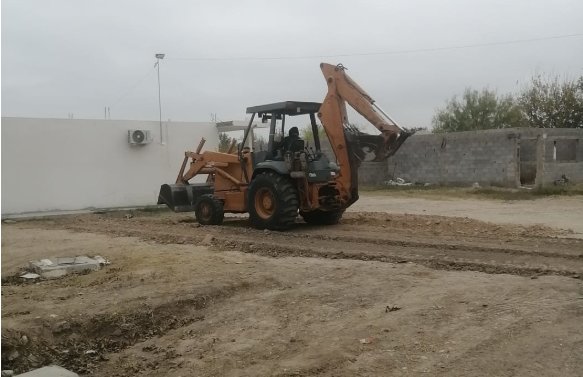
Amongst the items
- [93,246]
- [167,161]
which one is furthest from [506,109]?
[93,246]

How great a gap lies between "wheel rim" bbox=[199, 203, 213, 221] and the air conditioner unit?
7139mm

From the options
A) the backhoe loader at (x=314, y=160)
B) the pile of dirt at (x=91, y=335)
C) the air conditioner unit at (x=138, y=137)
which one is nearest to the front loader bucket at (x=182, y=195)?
the backhoe loader at (x=314, y=160)

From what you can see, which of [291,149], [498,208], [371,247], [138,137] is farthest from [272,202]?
[138,137]

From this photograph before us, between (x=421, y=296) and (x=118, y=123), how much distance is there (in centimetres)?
1593

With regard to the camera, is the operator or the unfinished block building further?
the unfinished block building

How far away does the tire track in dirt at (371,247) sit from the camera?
7855 mm

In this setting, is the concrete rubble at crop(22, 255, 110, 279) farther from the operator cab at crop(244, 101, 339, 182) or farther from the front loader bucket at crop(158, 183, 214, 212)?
the front loader bucket at crop(158, 183, 214, 212)

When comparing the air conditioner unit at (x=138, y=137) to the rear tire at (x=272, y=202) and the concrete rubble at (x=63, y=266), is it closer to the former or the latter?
the rear tire at (x=272, y=202)

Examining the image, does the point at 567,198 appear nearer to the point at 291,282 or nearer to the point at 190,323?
the point at 291,282

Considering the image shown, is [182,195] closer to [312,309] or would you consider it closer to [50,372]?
[312,309]

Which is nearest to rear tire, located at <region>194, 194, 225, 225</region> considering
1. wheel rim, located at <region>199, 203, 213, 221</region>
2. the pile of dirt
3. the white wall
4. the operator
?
wheel rim, located at <region>199, 203, 213, 221</region>

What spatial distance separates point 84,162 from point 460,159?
16.0 m

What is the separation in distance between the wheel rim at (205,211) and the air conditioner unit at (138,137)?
7.14m

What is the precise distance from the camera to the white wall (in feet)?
59.5
